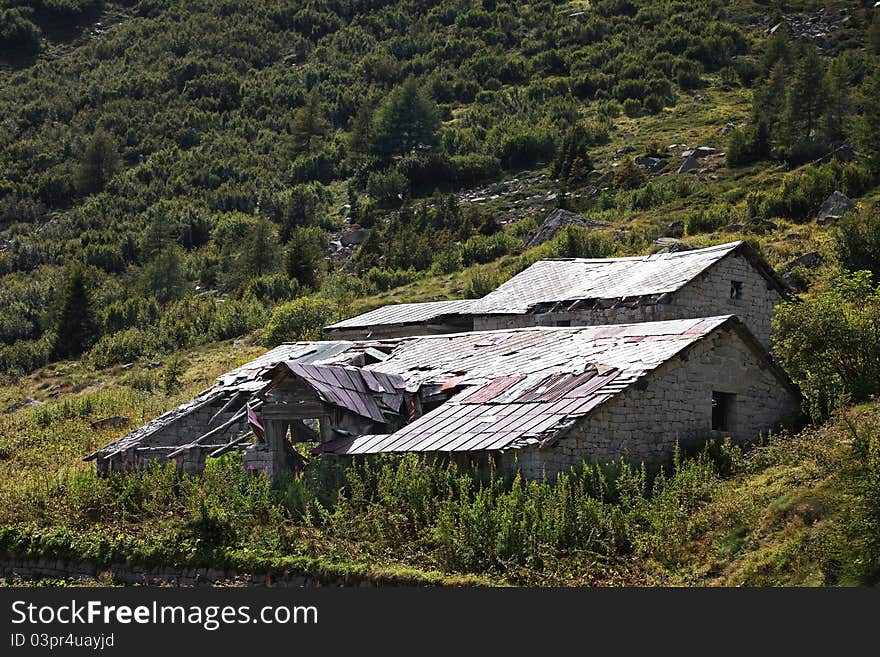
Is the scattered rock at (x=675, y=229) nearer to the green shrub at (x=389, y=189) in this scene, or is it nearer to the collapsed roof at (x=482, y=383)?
the collapsed roof at (x=482, y=383)

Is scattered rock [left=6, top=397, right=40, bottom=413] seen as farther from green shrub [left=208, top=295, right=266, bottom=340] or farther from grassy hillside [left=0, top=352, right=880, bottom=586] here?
grassy hillside [left=0, top=352, right=880, bottom=586]

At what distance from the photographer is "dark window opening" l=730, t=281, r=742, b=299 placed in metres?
30.3

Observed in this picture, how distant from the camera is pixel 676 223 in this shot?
164 ft

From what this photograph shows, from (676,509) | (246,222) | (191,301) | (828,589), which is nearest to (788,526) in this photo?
(676,509)

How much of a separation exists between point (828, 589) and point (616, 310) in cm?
1696

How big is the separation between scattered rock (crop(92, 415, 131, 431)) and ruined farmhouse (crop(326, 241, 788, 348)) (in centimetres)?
708

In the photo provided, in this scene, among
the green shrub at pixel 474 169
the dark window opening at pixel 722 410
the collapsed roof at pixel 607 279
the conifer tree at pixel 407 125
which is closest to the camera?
the dark window opening at pixel 722 410

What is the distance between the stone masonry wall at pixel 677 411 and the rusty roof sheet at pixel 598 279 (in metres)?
6.14

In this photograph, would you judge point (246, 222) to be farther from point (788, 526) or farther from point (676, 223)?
point (788, 526)

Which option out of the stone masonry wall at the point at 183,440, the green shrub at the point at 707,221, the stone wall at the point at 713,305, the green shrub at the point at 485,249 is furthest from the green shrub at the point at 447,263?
the stone masonry wall at the point at 183,440

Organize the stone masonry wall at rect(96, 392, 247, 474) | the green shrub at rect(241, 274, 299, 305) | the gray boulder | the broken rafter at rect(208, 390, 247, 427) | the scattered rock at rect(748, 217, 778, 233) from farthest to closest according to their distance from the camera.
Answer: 1. the gray boulder
2. the green shrub at rect(241, 274, 299, 305)
3. the scattered rock at rect(748, 217, 778, 233)
4. the broken rafter at rect(208, 390, 247, 427)
5. the stone masonry wall at rect(96, 392, 247, 474)

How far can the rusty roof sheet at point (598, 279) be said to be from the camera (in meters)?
30.2

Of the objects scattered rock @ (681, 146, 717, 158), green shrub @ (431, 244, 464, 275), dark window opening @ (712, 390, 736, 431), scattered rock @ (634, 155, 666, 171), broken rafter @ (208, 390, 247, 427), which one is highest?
dark window opening @ (712, 390, 736, 431)

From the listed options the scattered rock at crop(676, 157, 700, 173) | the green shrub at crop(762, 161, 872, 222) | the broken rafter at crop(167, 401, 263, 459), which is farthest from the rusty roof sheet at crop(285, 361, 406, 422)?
the scattered rock at crop(676, 157, 700, 173)
